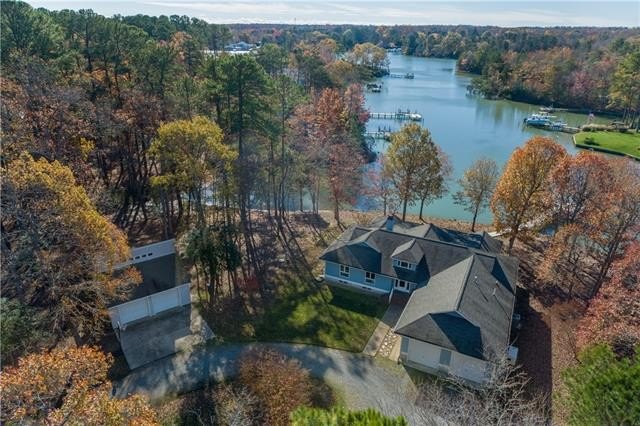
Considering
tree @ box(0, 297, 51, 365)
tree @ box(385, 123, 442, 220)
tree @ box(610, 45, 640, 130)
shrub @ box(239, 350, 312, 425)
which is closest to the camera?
tree @ box(0, 297, 51, 365)

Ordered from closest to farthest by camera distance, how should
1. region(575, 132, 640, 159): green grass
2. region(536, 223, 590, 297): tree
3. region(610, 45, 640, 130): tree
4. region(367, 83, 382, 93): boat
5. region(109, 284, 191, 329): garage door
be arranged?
region(109, 284, 191, 329): garage door → region(536, 223, 590, 297): tree → region(575, 132, 640, 159): green grass → region(610, 45, 640, 130): tree → region(367, 83, 382, 93): boat

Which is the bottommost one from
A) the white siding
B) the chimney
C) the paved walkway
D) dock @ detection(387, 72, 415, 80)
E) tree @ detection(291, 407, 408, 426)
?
the paved walkway

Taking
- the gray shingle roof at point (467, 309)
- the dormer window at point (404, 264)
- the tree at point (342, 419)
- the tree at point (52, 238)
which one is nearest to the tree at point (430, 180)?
the gray shingle roof at point (467, 309)

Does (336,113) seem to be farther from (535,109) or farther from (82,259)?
(535,109)

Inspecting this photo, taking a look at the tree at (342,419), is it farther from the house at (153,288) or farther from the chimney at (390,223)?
the chimney at (390,223)

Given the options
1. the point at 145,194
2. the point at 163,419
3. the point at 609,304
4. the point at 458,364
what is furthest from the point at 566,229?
the point at 145,194

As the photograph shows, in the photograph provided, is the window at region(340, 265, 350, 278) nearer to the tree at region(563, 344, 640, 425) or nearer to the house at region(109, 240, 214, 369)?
the house at region(109, 240, 214, 369)

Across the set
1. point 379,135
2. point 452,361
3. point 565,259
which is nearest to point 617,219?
point 565,259

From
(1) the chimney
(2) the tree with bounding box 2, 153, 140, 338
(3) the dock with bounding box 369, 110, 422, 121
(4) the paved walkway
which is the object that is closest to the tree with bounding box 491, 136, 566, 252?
(1) the chimney
